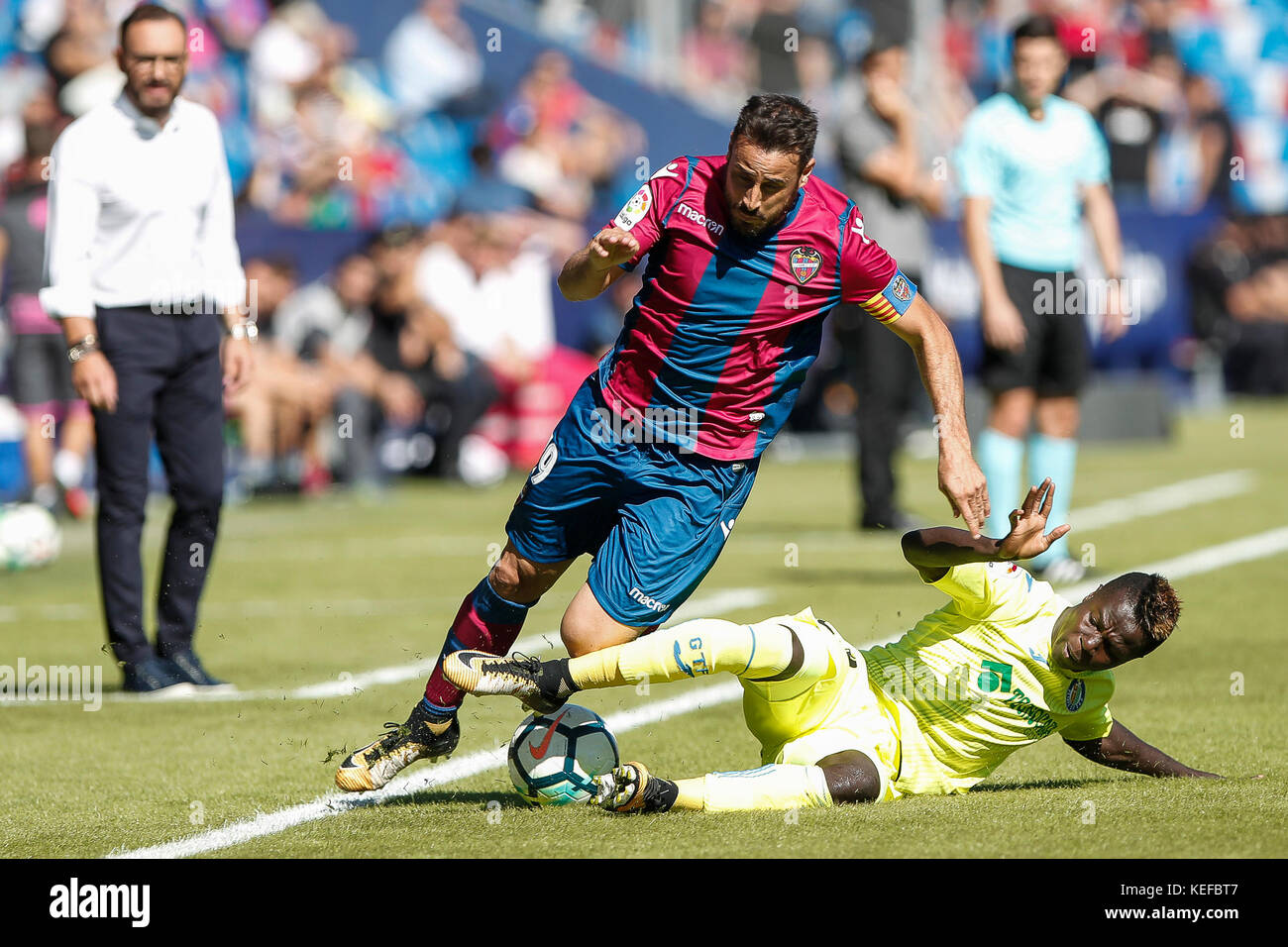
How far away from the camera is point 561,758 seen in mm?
5297

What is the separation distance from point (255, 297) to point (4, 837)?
32.3 ft

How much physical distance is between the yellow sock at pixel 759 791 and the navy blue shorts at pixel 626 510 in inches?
20.4

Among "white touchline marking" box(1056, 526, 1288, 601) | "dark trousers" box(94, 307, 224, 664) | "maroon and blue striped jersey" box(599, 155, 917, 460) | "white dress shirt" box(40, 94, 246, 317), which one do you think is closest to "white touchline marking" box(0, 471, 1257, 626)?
"dark trousers" box(94, 307, 224, 664)

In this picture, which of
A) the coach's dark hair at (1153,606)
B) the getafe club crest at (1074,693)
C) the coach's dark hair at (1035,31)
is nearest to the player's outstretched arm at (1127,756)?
the getafe club crest at (1074,693)

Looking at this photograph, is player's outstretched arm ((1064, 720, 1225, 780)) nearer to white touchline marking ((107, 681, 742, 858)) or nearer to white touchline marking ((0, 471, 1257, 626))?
white touchline marking ((107, 681, 742, 858))

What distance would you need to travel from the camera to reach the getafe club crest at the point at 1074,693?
529cm

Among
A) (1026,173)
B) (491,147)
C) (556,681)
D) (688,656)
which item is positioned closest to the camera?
(556,681)

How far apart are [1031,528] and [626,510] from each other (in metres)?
1.21

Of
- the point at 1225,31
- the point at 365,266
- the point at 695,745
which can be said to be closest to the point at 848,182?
the point at 365,266

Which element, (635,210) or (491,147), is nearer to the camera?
(635,210)

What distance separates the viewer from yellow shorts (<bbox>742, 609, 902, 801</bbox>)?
525cm

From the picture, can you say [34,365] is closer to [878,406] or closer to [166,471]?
[878,406]

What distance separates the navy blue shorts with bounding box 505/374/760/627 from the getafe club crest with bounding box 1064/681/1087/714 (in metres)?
1.07

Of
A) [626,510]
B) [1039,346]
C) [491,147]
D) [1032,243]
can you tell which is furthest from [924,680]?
[491,147]
